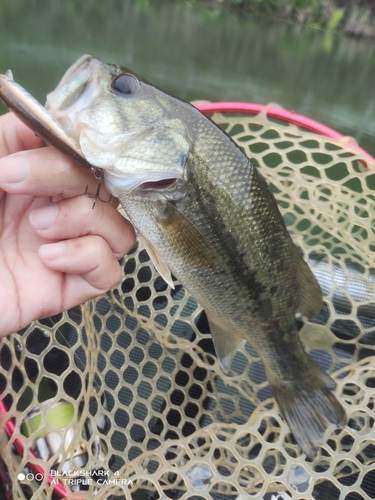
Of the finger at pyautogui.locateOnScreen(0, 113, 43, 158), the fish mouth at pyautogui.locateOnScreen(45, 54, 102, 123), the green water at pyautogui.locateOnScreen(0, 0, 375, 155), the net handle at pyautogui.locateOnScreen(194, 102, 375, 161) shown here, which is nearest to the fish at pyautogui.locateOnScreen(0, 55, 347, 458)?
the fish mouth at pyautogui.locateOnScreen(45, 54, 102, 123)

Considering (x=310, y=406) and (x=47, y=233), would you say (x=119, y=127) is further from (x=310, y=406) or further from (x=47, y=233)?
(x=310, y=406)

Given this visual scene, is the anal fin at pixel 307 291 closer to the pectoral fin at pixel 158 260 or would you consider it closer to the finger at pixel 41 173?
the pectoral fin at pixel 158 260

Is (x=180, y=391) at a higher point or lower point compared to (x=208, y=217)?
lower

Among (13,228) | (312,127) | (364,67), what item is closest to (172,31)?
(364,67)

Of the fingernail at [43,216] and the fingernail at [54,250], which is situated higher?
the fingernail at [43,216]

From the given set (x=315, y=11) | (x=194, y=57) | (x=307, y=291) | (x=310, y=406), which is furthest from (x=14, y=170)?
(x=315, y=11)

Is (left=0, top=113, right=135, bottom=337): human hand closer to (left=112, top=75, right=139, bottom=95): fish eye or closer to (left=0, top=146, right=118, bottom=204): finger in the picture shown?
(left=0, top=146, right=118, bottom=204): finger

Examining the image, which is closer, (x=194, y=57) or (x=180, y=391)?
(x=180, y=391)

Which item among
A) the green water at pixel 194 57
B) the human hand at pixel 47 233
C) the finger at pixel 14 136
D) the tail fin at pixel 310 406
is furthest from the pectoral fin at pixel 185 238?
the green water at pixel 194 57
